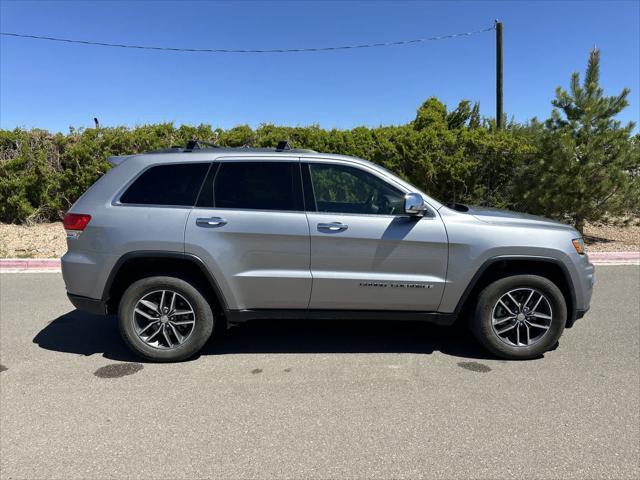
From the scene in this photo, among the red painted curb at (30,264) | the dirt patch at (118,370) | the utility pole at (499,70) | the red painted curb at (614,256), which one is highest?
the utility pole at (499,70)

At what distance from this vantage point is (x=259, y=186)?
13.8 feet

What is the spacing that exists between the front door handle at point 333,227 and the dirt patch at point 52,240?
294 inches

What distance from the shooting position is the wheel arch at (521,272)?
4.11 metres

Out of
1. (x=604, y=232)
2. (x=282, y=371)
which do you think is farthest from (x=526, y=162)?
(x=282, y=371)

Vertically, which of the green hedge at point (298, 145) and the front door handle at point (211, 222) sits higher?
the green hedge at point (298, 145)

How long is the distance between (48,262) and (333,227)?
6.96 meters

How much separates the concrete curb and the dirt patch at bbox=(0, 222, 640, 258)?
582 mm

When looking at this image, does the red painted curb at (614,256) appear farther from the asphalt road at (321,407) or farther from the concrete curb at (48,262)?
the asphalt road at (321,407)

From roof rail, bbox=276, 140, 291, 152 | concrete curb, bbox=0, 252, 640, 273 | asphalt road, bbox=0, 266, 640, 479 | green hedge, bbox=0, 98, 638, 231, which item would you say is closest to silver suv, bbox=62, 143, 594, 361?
roof rail, bbox=276, 140, 291, 152

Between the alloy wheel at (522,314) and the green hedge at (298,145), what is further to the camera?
the green hedge at (298,145)

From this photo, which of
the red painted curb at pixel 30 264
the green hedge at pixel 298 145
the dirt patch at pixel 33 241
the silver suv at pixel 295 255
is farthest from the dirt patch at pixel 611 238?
the dirt patch at pixel 33 241

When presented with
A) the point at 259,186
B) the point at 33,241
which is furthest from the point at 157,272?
the point at 33,241

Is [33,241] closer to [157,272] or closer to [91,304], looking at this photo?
[91,304]

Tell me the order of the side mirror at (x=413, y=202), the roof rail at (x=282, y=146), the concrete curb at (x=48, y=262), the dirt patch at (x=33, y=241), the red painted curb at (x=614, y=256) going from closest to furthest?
the side mirror at (x=413, y=202)
the roof rail at (x=282, y=146)
the concrete curb at (x=48, y=262)
the red painted curb at (x=614, y=256)
the dirt patch at (x=33, y=241)
